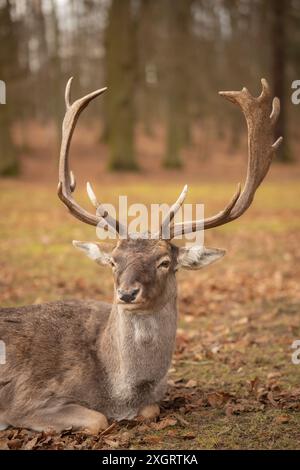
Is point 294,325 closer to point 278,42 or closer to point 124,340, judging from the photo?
point 124,340

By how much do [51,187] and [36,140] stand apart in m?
18.9

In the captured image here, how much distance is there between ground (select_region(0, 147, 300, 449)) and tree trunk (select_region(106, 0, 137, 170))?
30.6 ft

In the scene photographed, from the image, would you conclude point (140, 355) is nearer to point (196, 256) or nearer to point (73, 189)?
point (196, 256)

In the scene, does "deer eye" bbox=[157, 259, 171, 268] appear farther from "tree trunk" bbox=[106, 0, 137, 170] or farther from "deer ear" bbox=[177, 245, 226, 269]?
"tree trunk" bbox=[106, 0, 137, 170]

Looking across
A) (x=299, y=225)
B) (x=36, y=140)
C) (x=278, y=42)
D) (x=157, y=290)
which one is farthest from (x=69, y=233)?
(x=36, y=140)

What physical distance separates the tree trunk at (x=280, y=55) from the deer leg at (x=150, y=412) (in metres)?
30.5

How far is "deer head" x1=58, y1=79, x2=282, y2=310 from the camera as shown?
5.38m

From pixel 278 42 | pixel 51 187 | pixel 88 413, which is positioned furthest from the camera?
pixel 278 42

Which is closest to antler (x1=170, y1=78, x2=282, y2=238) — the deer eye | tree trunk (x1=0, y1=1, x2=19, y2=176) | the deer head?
the deer head

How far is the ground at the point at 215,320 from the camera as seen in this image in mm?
5305

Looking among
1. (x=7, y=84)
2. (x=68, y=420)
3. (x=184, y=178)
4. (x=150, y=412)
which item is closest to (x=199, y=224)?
(x=150, y=412)

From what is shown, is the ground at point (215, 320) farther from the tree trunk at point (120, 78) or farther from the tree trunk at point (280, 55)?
the tree trunk at point (280, 55)

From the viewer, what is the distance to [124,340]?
562 centimetres
